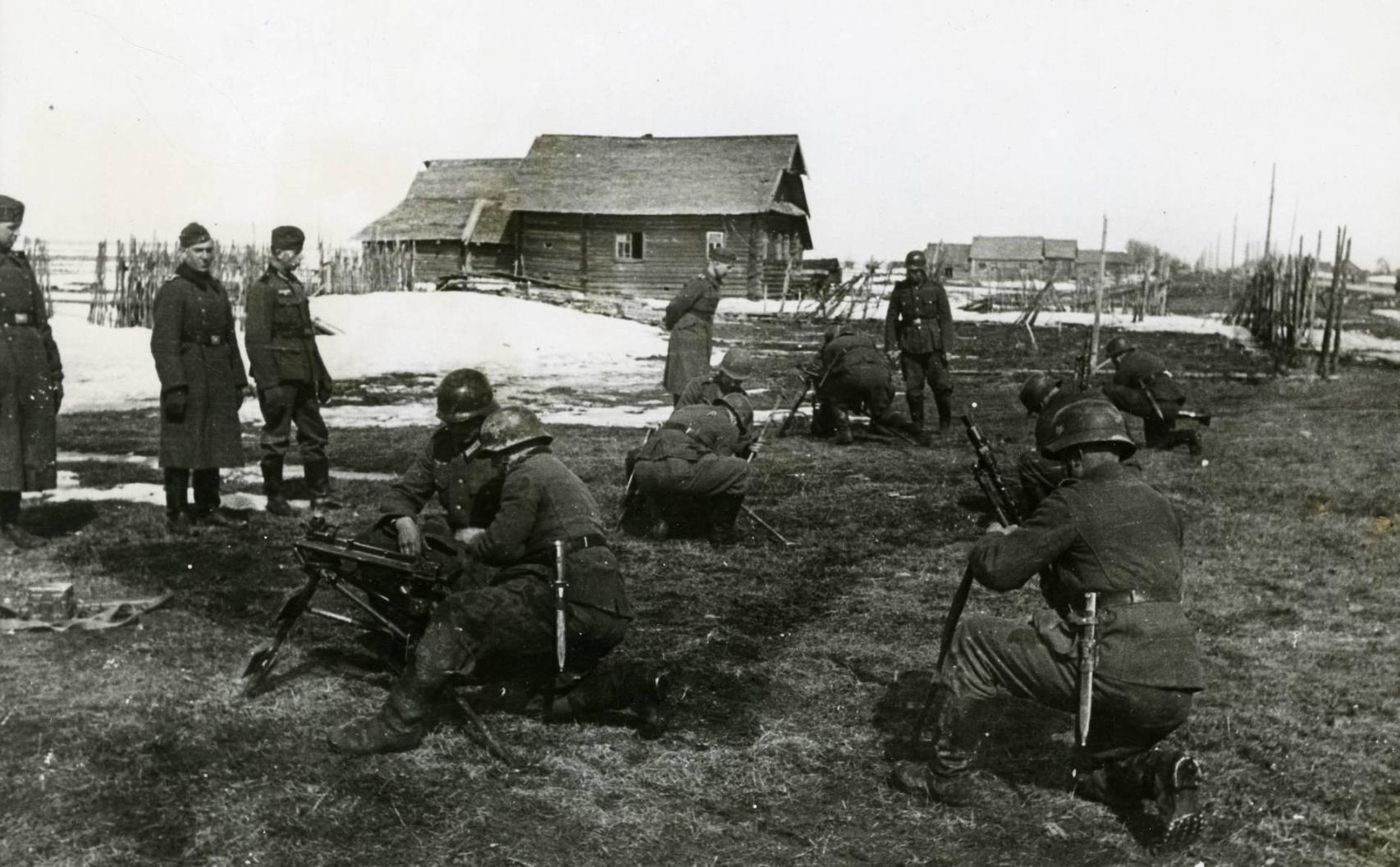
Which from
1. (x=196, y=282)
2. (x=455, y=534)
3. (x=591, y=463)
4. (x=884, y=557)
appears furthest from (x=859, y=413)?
(x=455, y=534)

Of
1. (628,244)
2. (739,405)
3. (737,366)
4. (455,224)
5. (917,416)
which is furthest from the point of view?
(455,224)

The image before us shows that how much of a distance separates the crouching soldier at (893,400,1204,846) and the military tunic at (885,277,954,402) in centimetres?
831

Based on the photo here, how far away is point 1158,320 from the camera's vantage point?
112 feet

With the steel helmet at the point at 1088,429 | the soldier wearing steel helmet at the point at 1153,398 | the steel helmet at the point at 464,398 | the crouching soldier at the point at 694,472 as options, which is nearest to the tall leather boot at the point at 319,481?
the crouching soldier at the point at 694,472

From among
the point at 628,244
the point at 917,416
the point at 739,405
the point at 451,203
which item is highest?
the point at 451,203

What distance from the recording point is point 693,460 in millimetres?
7469

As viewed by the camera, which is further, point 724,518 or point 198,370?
point 724,518

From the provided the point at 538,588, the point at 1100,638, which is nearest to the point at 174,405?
the point at 538,588

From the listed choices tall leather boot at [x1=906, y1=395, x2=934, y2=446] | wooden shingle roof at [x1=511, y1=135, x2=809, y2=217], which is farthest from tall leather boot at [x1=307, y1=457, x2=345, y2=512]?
wooden shingle roof at [x1=511, y1=135, x2=809, y2=217]

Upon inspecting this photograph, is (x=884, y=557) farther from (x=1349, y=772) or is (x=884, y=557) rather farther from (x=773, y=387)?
(x=773, y=387)

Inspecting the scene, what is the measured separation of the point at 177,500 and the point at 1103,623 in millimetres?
6097

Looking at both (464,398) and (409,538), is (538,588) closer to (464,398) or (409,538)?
(409,538)

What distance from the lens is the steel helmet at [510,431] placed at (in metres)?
4.51

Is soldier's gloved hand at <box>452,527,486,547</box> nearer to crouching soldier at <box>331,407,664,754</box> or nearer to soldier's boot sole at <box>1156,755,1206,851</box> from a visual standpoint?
crouching soldier at <box>331,407,664,754</box>
